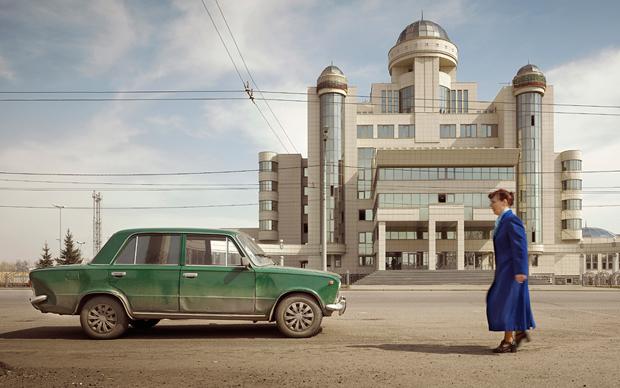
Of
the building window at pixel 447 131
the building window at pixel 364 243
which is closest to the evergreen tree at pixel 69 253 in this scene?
the building window at pixel 364 243

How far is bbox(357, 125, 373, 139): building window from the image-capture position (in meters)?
65.4

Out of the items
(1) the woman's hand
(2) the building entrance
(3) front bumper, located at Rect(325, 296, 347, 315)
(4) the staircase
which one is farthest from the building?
(1) the woman's hand

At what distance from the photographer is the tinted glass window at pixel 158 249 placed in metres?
7.95

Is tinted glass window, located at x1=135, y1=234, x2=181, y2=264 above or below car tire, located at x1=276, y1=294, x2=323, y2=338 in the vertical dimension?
above

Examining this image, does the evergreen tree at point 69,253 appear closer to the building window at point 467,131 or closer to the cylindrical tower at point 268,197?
the cylindrical tower at point 268,197

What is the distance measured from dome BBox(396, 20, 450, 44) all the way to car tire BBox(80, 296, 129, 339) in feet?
210

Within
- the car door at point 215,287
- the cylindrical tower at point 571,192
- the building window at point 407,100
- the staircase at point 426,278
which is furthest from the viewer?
the building window at point 407,100

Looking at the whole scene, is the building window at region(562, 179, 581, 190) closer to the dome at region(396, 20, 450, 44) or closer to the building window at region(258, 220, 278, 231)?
the dome at region(396, 20, 450, 44)

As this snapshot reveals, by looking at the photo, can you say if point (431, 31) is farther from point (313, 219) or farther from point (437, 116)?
point (313, 219)

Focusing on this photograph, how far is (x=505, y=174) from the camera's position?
52562mm

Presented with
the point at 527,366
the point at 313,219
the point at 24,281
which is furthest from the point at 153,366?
the point at 313,219

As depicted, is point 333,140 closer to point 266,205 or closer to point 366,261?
point 266,205

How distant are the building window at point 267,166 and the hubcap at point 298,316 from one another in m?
63.9

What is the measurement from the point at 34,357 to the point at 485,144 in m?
64.6
